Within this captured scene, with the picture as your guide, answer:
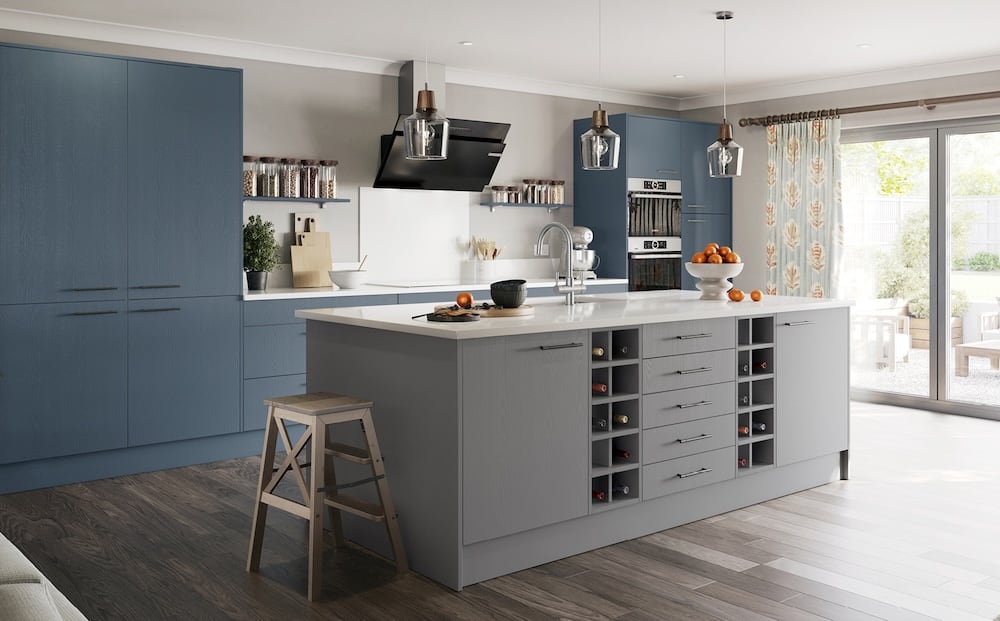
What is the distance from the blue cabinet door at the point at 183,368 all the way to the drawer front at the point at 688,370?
2464mm

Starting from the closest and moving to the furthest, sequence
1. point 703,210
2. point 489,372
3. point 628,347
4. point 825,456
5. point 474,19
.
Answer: point 489,372 → point 628,347 → point 825,456 → point 474,19 → point 703,210

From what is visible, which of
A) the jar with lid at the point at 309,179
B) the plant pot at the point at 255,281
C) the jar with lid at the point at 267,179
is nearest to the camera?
the plant pot at the point at 255,281

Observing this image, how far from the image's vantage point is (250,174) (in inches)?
219

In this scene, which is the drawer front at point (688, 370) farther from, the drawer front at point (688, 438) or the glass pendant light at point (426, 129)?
the glass pendant light at point (426, 129)

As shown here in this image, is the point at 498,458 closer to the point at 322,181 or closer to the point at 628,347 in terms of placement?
the point at 628,347

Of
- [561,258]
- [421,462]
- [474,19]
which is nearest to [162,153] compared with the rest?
[474,19]

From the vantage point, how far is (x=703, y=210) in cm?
764

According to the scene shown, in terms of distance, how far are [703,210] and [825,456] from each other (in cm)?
341

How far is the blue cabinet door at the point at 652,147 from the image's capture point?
280 inches

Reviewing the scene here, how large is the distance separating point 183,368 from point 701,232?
14.5ft

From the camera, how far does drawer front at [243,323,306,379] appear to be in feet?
16.9

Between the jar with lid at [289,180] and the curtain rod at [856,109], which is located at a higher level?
the curtain rod at [856,109]

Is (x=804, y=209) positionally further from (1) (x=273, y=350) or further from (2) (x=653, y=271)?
(1) (x=273, y=350)

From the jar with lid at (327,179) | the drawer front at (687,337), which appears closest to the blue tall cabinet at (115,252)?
the jar with lid at (327,179)
